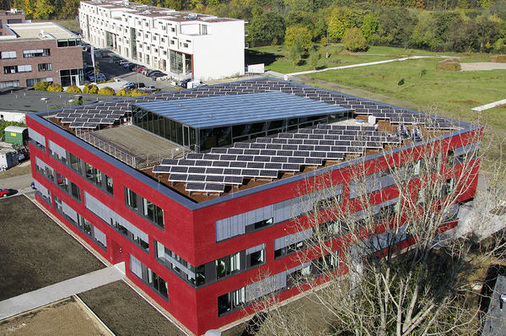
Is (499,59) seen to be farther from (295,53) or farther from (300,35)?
(295,53)

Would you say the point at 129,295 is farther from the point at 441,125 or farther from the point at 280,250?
the point at 441,125

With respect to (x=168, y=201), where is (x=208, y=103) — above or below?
above

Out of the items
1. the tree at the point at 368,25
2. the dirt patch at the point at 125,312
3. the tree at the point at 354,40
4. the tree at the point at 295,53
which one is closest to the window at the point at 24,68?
the tree at the point at 295,53

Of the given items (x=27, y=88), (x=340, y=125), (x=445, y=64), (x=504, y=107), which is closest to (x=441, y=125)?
(x=340, y=125)

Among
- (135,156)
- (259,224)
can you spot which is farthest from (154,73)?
(259,224)

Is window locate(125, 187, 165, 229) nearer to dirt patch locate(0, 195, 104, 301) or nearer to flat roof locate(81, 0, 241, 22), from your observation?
dirt patch locate(0, 195, 104, 301)

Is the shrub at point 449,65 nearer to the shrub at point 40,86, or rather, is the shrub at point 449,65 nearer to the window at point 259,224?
the shrub at point 40,86

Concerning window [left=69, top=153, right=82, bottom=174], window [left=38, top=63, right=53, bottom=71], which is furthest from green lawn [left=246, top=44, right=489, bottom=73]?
window [left=69, top=153, right=82, bottom=174]
